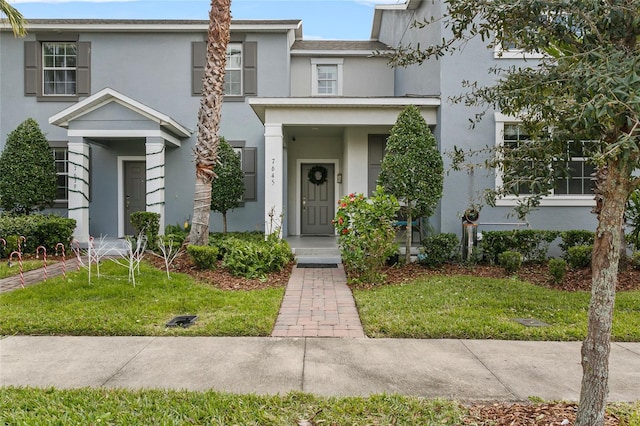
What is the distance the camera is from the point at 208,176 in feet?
30.4

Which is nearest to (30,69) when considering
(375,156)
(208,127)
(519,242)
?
(208,127)

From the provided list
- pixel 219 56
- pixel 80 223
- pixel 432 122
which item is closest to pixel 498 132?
pixel 432 122

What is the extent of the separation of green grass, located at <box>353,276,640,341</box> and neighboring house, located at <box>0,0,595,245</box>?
4645 millimetres

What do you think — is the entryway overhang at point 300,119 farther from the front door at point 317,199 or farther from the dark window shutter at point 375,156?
the front door at point 317,199

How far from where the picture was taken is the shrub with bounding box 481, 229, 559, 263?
9.30 metres

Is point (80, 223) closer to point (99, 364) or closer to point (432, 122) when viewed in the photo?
point (99, 364)

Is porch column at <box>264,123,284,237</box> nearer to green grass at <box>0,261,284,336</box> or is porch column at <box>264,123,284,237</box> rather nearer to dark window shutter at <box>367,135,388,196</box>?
dark window shutter at <box>367,135,388,196</box>

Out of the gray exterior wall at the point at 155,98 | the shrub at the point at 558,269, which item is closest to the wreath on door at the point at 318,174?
the gray exterior wall at the point at 155,98

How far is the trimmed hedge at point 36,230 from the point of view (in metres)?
9.94

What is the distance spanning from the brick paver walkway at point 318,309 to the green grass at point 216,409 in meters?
1.72

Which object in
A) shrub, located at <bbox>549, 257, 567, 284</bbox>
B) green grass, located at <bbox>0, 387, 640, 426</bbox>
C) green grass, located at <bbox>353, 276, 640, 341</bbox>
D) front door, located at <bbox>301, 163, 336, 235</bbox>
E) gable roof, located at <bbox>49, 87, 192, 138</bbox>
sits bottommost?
green grass, located at <bbox>0, 387, 640, 426</bbox>

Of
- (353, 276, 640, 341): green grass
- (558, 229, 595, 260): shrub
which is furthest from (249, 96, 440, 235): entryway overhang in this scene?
(353, 276, 640, 341): green grass

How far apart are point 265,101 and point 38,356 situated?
23.1 ft

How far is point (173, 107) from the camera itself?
1280 cm
